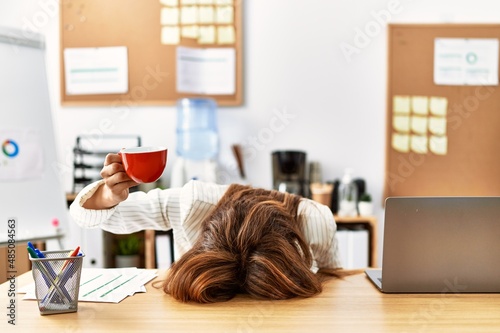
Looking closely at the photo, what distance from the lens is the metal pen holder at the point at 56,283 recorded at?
41.4 inches

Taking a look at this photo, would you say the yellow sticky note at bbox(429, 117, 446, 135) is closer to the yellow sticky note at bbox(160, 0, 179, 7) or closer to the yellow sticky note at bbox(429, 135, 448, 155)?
the yellow sticky note at bbox(429, 135, 448, 155)

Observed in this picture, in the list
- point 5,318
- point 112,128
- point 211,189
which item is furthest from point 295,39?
point 5,318

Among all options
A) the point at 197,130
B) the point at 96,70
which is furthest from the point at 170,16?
the point at 197,130

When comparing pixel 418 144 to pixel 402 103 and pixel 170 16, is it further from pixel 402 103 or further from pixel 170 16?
pixel 170 16

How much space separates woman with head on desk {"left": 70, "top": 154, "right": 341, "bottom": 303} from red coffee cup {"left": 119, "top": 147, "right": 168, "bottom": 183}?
0.07 metres

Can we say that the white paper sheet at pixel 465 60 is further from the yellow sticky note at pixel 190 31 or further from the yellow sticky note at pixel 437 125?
the yellow sticky note at pixel 190 31

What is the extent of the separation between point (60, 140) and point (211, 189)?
2.05 meters

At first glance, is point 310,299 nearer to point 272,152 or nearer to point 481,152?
point 272,152

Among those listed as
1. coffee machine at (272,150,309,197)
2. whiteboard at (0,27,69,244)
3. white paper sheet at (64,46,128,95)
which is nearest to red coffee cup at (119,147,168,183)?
whiteboard at (0,27,69,244)

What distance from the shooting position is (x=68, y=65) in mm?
3217

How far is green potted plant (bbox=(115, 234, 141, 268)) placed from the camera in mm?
2984

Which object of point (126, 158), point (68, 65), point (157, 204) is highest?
point (68, 65)

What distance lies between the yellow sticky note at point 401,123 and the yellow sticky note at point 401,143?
4 centimetres

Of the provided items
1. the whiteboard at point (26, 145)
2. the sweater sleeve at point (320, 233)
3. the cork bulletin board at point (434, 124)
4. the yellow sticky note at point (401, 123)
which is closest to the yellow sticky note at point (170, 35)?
the whiteboard at point (26, 145)
